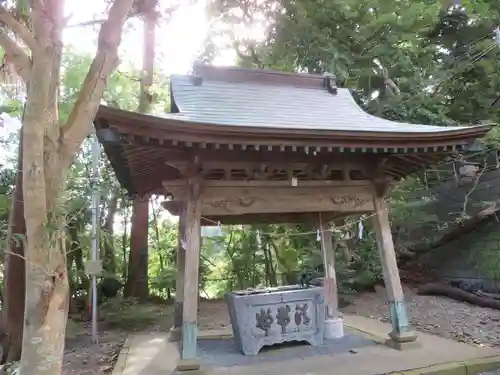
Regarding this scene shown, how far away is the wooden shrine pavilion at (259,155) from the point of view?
3.87m

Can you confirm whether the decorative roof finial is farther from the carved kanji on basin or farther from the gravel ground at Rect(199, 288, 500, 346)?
the gravel ground at Rect(199, 288, 500, 346)

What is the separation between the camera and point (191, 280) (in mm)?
4195

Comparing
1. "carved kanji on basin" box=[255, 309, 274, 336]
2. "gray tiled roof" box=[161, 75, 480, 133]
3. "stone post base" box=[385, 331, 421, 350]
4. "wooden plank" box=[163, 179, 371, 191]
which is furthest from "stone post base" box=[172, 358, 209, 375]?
"gray tiled roof" box=[161, 75, 480, 133]

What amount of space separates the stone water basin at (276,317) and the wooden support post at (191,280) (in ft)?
2.41

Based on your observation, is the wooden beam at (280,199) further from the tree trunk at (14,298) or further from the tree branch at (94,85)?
the tree trunk at (14,298)

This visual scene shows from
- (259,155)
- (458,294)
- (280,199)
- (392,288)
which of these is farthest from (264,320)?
(458,294)

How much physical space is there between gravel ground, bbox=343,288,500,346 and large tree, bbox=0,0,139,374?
15.8 feet

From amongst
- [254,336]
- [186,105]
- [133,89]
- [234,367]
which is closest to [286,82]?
[186,105]

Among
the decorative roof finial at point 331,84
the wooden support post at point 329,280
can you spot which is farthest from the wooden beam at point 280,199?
the decorative roof finial at point 331,84

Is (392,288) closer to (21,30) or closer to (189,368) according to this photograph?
(189,368)

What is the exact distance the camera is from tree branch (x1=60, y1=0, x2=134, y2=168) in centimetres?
277

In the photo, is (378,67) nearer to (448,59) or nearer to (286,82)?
(448,59)

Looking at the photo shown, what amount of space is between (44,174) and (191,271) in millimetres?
2015

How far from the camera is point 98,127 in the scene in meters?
3.54
